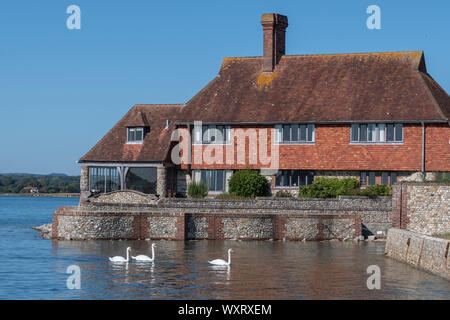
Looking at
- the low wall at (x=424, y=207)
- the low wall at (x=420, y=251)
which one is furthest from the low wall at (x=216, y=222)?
the low wall at (x=420, y=251)

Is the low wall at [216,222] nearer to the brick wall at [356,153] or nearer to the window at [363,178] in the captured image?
the brick wall at [356,153]

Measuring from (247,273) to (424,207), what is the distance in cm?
1251

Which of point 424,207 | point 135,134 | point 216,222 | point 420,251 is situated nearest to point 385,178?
point 424,207

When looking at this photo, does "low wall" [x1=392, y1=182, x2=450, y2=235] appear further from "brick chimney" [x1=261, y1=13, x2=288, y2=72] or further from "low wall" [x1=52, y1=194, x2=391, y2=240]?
"brick chimney" [x1=261, y1=13, x2=288, y2=72]

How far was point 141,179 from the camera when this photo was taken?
178 ft

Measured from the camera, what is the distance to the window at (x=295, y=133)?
49.9 m

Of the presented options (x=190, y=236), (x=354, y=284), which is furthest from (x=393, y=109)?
(x=354, y=284)

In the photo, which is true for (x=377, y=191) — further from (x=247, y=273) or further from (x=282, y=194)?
(x=247, y=273)

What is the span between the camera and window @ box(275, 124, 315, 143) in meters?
49.9

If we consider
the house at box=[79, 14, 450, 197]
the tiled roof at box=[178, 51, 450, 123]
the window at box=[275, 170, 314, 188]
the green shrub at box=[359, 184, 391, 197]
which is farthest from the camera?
the window at box=[275, 170, 314, 188]

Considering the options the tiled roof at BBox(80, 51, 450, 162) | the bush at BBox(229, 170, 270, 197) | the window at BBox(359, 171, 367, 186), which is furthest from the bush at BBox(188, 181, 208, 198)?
the window at BBox(359, 171, 367, 186)

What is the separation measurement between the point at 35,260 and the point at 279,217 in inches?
525

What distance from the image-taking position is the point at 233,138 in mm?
51500

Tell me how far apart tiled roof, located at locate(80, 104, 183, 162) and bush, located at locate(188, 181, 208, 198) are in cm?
260
